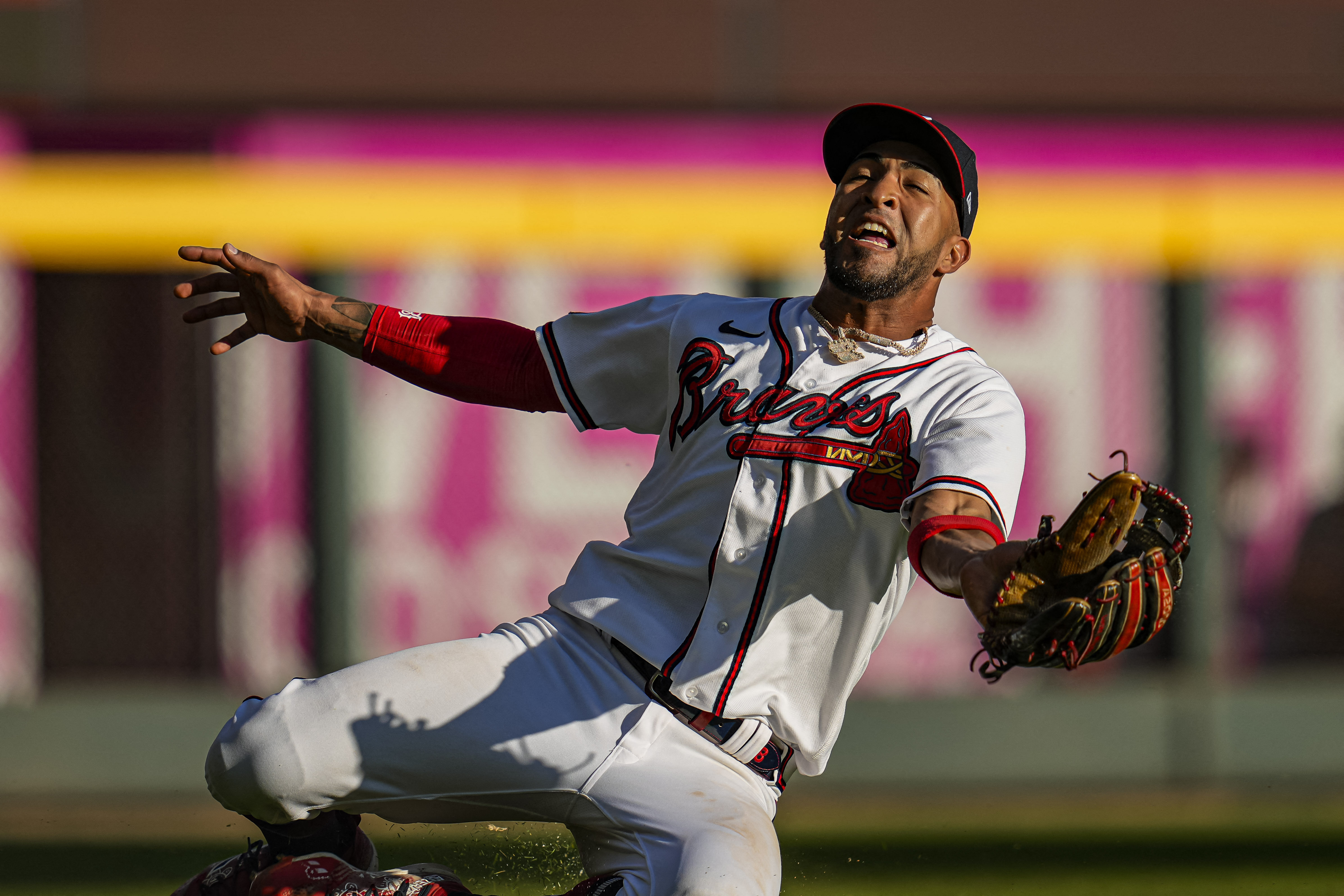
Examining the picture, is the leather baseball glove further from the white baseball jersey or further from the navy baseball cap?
the navy baseball cap

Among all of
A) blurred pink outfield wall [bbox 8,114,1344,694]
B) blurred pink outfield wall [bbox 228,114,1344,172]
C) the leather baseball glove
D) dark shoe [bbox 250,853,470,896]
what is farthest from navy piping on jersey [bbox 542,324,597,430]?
blurred pink outfield wall [bbox 228,114,1344,172]

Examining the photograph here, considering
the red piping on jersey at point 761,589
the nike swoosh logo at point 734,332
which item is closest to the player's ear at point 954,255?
the nike swoosh logo at point 734,332

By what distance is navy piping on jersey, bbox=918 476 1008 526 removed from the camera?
2.45m

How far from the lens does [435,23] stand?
8.52 meters

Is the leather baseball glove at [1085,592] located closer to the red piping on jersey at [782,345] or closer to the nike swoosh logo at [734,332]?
the red piping on jersey at [782,345]

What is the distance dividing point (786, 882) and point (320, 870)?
1939 millimetres

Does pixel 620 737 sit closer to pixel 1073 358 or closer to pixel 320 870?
pixel 320 870

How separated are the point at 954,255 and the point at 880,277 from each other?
24 cm

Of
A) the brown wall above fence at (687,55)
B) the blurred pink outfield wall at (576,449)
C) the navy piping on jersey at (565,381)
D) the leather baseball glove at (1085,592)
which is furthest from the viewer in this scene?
the brown wall above fence at (687,55)

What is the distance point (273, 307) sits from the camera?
119 inches

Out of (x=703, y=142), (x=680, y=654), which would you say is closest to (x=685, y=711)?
(x=680, y=654)

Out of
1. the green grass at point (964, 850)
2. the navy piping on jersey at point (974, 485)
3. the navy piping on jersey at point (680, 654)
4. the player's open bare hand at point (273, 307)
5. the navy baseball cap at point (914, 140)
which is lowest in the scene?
the green grass at point (964, 850)

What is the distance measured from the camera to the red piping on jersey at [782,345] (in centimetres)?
283

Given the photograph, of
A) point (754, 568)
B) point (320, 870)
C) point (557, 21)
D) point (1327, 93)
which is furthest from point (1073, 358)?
point (320, 870)
